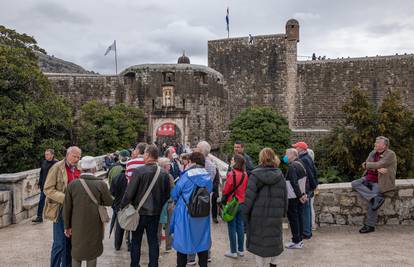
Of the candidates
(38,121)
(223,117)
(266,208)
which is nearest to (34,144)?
(38,121)

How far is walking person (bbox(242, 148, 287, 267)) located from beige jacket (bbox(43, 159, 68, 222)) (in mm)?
2068

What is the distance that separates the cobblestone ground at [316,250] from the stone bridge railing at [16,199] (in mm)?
657

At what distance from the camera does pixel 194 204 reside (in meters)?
3.93

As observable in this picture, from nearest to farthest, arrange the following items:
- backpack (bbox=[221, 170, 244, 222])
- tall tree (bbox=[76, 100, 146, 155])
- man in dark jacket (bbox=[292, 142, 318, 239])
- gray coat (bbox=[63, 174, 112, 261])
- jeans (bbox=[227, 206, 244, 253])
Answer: gray coat (bbox=[63, 174, 112, 261]) → backpack (bbox=[221, 170, 244, 222]) → jeans (bbox=[227, 206, 244, 253]) → man in dark jacket (bbox=[292, 142, 318, 239]) → tall tree (bbox=[76, 100, 146, 155])

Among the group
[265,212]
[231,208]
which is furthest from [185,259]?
[265,212]

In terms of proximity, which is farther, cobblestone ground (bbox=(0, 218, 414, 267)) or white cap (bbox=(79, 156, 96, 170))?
cobblestone ground (bbox=(0, 218, 414, 267))

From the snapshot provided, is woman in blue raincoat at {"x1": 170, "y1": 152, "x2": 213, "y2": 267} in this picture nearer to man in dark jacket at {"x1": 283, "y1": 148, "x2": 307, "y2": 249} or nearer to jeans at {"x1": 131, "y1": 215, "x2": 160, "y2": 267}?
jeans at {"x1": 131, "y1": 215, "x2": 160, "y2": 267}

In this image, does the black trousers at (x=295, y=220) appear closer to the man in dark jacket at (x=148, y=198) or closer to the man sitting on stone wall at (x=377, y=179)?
the man sitting on stone wall at (x=377, y=179)

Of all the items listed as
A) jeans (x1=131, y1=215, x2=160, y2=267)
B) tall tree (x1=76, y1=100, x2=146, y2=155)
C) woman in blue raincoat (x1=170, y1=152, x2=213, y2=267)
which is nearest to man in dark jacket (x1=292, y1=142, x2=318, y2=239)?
woman in blue raincoat (x1=170, y1=152, x2=213, y2=267)

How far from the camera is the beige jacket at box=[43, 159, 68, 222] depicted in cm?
416

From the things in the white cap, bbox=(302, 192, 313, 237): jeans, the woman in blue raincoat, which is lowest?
bbox=(302, 192, 313, 237): jeans

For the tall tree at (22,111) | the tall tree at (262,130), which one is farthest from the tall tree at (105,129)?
the tall tree at (262,130)

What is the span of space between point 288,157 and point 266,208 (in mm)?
1630

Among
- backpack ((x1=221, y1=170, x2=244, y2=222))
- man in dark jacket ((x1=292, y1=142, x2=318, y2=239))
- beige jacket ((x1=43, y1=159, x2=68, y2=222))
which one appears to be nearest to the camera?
beige jacket ((x1=43, y1=159, x2=68, y2=222))
